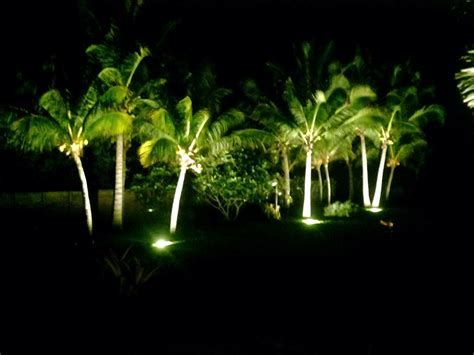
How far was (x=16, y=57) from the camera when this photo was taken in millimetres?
16281

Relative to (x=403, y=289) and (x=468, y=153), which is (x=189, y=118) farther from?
(x=468, y=153)

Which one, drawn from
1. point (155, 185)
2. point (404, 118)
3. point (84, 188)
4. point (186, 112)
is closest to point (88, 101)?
point (84, 188)

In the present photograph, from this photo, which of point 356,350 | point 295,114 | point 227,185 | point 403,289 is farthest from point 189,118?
point 356,350

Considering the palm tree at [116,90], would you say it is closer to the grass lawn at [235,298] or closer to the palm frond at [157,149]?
the palm frond at [157,149]

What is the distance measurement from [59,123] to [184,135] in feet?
11.8

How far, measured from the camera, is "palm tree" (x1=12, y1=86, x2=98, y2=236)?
1302 cm

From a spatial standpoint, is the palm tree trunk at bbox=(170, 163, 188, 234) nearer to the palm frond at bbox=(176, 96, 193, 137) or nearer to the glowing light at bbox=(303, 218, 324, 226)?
the palm frond at bbox=(176, 96, 193, 137)

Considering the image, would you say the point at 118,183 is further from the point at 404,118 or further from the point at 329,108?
the point at 404,118

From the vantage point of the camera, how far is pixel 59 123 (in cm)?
1363

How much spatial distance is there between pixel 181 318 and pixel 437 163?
28238 mm

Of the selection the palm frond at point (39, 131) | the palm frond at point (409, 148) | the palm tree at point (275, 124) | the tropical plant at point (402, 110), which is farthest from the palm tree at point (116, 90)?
the palm frond at point (409, 148)

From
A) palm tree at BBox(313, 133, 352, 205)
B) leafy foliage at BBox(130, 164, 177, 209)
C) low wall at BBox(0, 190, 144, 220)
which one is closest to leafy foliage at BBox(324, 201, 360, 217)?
palm tree at BBox(313, 133, 352, 205)

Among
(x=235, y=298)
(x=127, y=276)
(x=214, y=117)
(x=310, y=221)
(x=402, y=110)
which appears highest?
(x=402, y=110)

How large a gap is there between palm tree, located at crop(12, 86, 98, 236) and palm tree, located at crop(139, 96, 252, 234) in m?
1.74
